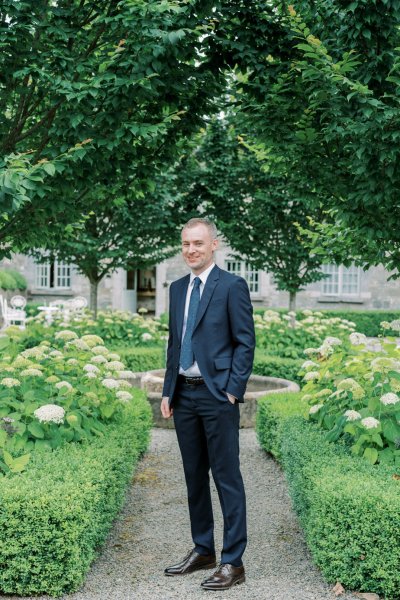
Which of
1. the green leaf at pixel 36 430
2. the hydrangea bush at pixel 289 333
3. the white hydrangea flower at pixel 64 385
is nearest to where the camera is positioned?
the green leaf at pixel 36 430

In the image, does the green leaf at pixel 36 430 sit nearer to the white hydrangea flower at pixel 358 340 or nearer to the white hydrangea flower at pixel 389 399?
the white hydrangea flower at pixel 389 399

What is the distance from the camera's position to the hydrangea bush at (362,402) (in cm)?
396

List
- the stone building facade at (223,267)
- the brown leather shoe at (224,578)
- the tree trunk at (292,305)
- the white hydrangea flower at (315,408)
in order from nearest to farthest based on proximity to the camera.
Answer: the brown leather shoe at (224,578) < the white hydrangea flower at (315,408) < the tree trunk at (292,305) < the stone building facade at (223,267)

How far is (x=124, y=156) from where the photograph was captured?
17.3 feet

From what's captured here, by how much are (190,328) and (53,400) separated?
1.41 m

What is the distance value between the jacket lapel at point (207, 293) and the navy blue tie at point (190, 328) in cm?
6

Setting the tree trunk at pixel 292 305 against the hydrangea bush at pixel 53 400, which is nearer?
the hydrangea bush at pixel 53 400

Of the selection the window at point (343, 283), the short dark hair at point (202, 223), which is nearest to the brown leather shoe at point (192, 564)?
the short dark hair at point (202, 223)

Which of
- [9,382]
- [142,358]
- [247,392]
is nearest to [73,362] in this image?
[9,382]

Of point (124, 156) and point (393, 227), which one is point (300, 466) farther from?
point (124, 156)

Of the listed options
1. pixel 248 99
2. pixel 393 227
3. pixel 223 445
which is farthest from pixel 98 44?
pixel 223 445

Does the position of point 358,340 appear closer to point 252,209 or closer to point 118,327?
point 118,327

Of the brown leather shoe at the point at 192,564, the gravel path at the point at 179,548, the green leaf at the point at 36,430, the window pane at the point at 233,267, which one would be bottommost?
the gravel path at the point at 179,548

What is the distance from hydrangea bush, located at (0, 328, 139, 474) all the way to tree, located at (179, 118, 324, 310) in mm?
6550
